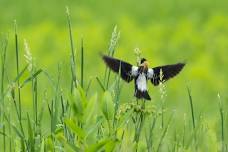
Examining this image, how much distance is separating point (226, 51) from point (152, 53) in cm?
96

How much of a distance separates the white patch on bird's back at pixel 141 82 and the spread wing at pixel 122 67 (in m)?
0.03

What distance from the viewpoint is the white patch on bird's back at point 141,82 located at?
86.5 inches

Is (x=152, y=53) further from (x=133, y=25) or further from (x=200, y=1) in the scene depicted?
(x=200, y=1)

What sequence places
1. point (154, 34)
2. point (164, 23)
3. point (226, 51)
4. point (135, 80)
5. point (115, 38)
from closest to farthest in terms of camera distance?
point (135, 80) < point (115, 38) < point (226, 51) < point (154, 34) < point (164, 23)

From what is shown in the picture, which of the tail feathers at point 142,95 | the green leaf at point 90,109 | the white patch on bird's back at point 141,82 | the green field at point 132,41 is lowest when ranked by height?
the green leaf at point 90,109

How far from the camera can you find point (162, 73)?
91.3 inches

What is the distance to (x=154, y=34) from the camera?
1310cm

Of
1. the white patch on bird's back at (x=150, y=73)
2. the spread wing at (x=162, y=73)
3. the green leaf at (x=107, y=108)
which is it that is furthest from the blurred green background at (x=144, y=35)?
the green leaf at (x=107, y=108)

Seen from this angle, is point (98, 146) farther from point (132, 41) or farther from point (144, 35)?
point (144, 35)

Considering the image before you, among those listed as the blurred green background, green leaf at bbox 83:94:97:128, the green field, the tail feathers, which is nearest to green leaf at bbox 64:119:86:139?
green leaf at bbox 83:94:97:128

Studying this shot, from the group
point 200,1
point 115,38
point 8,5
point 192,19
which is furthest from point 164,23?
point 115,38

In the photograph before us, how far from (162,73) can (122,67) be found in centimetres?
12

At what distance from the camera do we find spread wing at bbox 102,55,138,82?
2.24 metres

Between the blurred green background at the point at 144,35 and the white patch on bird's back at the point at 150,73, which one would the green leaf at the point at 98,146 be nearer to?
the white patch on bird's back at the point at 150,73
